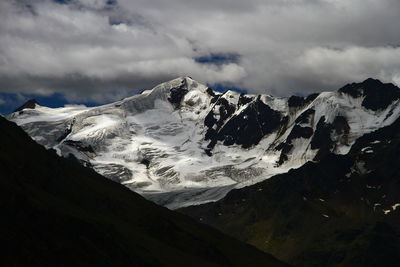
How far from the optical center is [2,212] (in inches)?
7830

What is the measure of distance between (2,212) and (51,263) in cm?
2137

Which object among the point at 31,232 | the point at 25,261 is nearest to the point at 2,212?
the point at 31,232

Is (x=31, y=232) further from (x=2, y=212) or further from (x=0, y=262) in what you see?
(x=0, y=262)

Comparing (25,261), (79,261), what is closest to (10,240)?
(25,261)

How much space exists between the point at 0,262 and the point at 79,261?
90.5ft

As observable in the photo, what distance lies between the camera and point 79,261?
198m

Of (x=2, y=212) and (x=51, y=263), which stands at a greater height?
(x=2, y=212)

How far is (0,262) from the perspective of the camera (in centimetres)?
17550

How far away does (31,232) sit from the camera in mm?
199125

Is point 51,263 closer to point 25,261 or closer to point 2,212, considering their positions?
point 25,261

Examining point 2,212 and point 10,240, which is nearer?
point 10,240

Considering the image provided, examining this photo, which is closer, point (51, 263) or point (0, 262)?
point (0, 262)

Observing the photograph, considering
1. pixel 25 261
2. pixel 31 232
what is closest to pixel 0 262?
pixel 25 261

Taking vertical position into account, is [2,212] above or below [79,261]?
above
